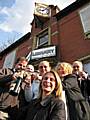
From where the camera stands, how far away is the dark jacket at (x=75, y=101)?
345 cm

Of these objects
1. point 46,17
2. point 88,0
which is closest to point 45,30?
point 46,17

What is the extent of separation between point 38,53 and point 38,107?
33.5ft

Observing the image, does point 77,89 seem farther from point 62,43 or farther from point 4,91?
point 62,43

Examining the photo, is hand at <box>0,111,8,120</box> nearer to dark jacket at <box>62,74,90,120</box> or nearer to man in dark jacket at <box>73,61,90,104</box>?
dark jacket at <box>62,74,90,120</box>

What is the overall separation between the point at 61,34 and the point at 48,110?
34.9 feet

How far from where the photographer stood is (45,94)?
3.18 meters

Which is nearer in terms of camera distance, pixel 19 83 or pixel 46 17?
pixel 19 83

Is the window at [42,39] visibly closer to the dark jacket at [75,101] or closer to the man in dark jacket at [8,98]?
the man in dark jacket at [8,98]

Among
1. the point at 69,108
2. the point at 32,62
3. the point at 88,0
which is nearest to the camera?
the point at 69,108

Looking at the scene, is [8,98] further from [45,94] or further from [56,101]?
[56,101]

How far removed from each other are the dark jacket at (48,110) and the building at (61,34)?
7799 mm

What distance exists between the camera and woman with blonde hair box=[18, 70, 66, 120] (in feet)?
9.52

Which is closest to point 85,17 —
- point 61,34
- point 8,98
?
point 61,34

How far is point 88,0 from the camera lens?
1226 centimetres
